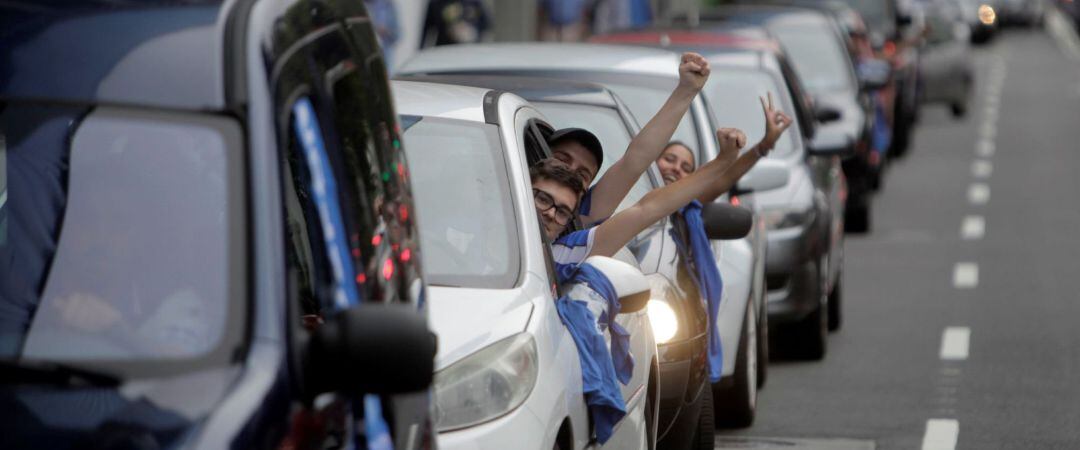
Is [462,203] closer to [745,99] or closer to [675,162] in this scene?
[675,162]

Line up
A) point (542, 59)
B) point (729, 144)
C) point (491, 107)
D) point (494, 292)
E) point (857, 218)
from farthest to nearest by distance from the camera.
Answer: point (857, 218) < point (542, 59) < point (729, 144) < point (491, 107) < point (494, 292)

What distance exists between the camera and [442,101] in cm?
625

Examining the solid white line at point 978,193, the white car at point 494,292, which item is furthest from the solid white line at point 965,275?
the white car at point 494,292

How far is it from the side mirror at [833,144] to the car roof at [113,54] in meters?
9.00

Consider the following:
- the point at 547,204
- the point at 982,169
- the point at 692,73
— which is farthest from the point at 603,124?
the point at 982,169

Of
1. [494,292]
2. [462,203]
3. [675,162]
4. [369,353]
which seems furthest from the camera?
[675,162]

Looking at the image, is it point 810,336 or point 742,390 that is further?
point 810,336

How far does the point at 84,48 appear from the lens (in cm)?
356

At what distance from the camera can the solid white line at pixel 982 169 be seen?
77.4 ft

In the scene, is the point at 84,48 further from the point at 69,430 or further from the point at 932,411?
the point at 932,411

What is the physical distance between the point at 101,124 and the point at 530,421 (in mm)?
1593

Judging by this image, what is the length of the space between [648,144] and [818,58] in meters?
11.3

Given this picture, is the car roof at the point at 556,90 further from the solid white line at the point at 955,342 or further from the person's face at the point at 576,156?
the solid white line at the point at 955,342

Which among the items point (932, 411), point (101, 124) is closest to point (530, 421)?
point (101, 124)
